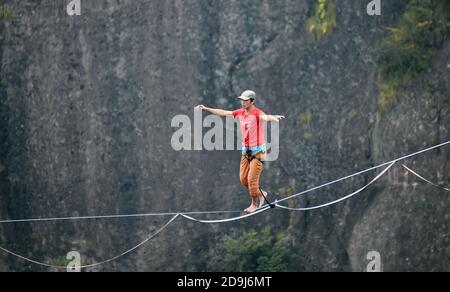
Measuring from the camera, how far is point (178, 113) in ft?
79.2

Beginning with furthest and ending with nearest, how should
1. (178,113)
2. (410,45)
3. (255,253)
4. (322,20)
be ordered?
(255,253) < (178,113) < (322,20) < (410,45)

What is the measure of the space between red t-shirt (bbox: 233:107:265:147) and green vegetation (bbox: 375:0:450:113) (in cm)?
633

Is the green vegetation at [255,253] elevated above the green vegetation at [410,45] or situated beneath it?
situated beneath

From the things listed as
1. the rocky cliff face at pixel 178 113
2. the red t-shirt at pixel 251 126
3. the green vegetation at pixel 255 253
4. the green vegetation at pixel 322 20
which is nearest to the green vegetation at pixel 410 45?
the rocky cliff face at pixel 178 113

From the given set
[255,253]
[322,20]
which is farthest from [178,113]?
[322,20]

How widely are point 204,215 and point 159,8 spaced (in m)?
4.85

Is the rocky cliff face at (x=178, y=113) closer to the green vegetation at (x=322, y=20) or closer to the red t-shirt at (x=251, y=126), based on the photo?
the green vegetation at (x=322, y=20)

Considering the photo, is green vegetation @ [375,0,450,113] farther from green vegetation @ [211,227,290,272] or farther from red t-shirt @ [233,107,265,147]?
red t-shirt @ [233,107,265,147]

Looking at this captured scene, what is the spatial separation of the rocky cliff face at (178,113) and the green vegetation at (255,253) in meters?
0.24

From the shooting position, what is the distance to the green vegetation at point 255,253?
24234 millimetres

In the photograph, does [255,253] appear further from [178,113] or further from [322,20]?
[322,20]

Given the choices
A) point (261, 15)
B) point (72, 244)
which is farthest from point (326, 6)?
point (72, 244)

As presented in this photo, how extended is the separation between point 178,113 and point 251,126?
705 centimetres

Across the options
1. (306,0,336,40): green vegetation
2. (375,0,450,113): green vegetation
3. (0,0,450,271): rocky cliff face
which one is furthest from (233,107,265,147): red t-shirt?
(306,0,336,40): green vegetation
